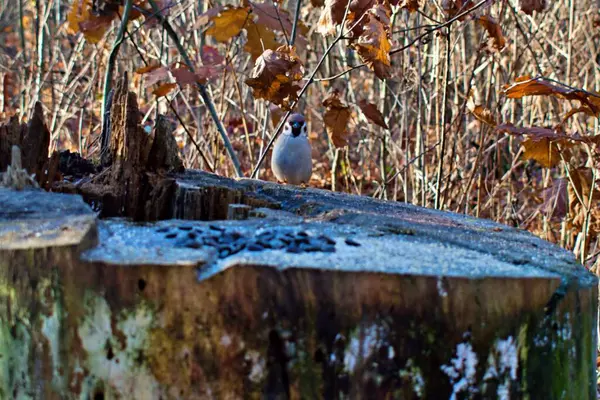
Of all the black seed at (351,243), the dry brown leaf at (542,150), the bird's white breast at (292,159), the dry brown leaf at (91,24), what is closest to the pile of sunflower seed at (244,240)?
the black seed at (351,243)

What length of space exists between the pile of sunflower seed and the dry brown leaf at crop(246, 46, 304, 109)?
115cm

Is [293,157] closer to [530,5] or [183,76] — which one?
[183,76]

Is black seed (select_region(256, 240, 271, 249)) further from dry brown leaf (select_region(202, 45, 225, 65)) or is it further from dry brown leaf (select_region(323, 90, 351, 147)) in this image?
dry brown leaf (select_region(202, 45, 225, 65))

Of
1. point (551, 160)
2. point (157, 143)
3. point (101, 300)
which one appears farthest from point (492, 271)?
point (551, 160)

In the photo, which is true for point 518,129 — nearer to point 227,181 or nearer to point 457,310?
point 227,181

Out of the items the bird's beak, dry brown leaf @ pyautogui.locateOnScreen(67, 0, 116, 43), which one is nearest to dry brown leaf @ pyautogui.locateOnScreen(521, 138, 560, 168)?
dry brown leaf @ pyautogui.locateOnScreen(67, 0, 116, 43)

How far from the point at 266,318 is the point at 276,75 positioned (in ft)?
4.63

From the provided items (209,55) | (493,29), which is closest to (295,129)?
(209,55)

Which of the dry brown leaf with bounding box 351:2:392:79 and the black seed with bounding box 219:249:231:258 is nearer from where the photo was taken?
the black seed with bounding box 219:249:231:258

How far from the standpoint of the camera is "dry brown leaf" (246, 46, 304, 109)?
2.49 m

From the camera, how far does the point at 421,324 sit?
127cm

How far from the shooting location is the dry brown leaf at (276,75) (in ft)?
8.16

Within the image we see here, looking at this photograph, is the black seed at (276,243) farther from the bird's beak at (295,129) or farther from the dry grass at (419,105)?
the bird's beak at (295,129)

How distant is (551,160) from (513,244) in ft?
3.20
